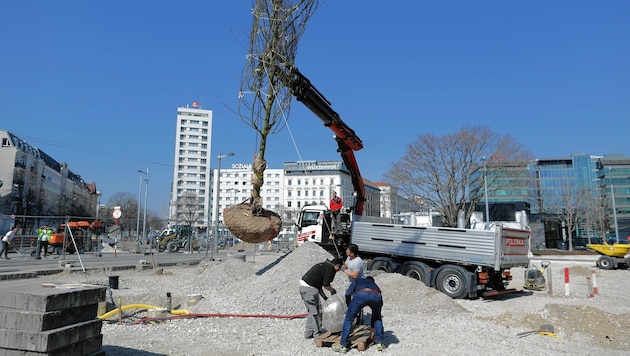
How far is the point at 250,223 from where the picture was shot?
311 inches

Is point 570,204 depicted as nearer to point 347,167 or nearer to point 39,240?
point 347,167

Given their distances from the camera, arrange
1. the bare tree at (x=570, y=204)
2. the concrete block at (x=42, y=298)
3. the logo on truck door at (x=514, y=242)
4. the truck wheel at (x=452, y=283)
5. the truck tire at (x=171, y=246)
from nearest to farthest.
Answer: the concrete block at (x=42, y=298), the truck wheel at (x=452, y=283), the logo on truck door at (x=514, y=242), the truck tire at (x=171, y=246), the bare tree at (x=570, y=204)

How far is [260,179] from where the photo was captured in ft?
26.2

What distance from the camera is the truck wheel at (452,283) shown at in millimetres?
12135

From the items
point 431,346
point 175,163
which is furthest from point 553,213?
point 175,163

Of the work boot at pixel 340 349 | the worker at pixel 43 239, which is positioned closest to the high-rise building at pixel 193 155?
the worker at pixel 43 239

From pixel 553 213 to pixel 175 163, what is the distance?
308 ft

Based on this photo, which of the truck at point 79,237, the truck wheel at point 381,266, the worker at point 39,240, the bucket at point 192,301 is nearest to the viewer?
the bucket at point 192,301

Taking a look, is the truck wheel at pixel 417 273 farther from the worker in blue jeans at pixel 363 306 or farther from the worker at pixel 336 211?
the worker in blue jeans at pixel 363 306

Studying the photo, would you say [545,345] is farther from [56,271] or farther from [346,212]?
[56,271]

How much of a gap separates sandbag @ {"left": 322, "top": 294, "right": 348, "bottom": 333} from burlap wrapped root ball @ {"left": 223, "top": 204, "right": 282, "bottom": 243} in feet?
6.24

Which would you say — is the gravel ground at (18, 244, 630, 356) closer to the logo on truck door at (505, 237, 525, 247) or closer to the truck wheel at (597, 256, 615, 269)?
the logo on truck door at (505, 237, 525, 247)

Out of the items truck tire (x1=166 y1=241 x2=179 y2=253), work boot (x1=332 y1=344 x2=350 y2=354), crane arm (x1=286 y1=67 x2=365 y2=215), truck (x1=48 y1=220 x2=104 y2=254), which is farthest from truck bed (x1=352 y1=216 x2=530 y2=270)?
truck tire (x1=166 y1=241 x2=179 y2=253)

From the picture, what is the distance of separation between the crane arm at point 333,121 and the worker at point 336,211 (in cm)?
118
